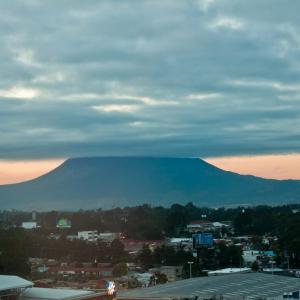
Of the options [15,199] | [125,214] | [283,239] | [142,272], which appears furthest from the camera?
[15,199]

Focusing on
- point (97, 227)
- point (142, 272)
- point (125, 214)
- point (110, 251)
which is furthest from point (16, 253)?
point (125, 214)

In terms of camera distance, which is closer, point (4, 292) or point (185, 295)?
point (4, 292)


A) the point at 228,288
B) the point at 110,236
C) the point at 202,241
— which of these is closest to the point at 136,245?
the point at 110,236

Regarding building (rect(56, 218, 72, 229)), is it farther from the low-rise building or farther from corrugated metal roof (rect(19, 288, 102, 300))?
corrugated metal roof (rect(19, 288, 102, 300))

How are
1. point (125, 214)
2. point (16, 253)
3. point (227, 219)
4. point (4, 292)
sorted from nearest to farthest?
point (4, 292) < point (16, 253) < point (125, 214) < point (227, 219)

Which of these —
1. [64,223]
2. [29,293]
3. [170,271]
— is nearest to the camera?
Result: [29,293]

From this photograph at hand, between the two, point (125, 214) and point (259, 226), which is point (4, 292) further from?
point (125, 214)

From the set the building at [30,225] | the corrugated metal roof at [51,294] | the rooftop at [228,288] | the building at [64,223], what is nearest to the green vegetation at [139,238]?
the building at [64,223]

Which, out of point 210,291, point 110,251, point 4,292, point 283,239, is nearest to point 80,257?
point 110,251

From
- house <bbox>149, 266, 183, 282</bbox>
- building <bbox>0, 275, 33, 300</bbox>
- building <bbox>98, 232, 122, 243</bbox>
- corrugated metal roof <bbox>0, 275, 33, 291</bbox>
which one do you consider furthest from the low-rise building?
building <bbox>0, 275, 33, 300</bbox>

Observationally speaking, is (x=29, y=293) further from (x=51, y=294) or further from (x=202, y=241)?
(x=202, y=241)

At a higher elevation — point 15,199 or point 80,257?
point 15,199
